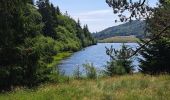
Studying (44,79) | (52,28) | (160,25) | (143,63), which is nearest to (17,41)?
(44,79)

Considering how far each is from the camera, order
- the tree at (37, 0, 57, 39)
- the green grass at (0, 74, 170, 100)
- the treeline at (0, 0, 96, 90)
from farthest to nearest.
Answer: the tree at (37, 0, 57, 39) → the treeline at (0, 0, 96, 90) → the green grass at (0, 74, 170, 100)

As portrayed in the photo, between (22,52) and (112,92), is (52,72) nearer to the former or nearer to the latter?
(22,52)

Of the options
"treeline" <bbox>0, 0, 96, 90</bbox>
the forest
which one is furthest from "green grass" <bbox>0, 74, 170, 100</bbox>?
"treeline" <bbox>0, 0, 96, 90</bbox>

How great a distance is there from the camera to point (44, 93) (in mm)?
16781

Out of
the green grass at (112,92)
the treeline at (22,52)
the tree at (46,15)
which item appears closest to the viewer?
the green grass at (112,92)

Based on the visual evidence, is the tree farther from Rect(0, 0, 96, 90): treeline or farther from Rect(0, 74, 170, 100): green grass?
Rect(0, 74, 170, 100): green grass

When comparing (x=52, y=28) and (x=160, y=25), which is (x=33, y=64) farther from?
(x=52, y=28)

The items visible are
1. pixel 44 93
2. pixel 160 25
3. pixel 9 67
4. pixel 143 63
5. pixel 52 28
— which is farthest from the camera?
pixel 52 28

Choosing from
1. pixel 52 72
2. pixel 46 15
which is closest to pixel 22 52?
pixel 52 72

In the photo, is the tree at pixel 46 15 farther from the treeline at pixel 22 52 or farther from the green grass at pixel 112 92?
the green grass at pixel 112 92

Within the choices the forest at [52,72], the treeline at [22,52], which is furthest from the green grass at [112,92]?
the treeline at [22,52]

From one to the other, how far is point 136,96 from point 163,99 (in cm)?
109

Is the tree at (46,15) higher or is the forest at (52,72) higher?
the tree at (46,15)

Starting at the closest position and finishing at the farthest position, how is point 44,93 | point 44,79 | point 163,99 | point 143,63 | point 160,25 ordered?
1. point 160,25
2. point 163,99
3. point 44,93
4. point 44,79
5. point 143,63
